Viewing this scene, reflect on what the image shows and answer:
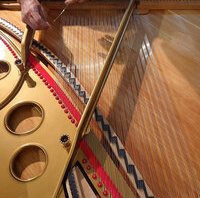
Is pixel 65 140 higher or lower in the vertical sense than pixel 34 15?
lower

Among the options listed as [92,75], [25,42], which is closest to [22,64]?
[25,42]

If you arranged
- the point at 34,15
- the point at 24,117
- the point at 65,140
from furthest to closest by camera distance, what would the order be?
1. the point at 34,15
2. the point at 24,117
3. the point at 65,140

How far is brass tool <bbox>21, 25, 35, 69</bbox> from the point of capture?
4.93 feet

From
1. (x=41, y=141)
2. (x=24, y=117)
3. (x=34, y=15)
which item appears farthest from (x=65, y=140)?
(x=34, y=15)

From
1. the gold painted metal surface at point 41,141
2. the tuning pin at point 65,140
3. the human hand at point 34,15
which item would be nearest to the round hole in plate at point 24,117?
the gold painted metal surface at point 41,141

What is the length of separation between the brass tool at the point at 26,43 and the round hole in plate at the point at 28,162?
45cm

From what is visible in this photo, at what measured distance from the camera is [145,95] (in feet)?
4.66

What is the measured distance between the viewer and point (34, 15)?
1.51 m

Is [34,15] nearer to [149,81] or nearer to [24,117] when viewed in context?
[24,117]

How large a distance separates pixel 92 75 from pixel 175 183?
0.66 meters

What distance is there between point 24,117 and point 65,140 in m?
0.29

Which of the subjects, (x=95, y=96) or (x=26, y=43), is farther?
(x=26, y=43)

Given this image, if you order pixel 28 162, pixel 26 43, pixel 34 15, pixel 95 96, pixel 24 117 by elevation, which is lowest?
pixel 28 162

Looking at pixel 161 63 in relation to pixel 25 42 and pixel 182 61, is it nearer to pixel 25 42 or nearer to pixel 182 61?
pixel 182 61
